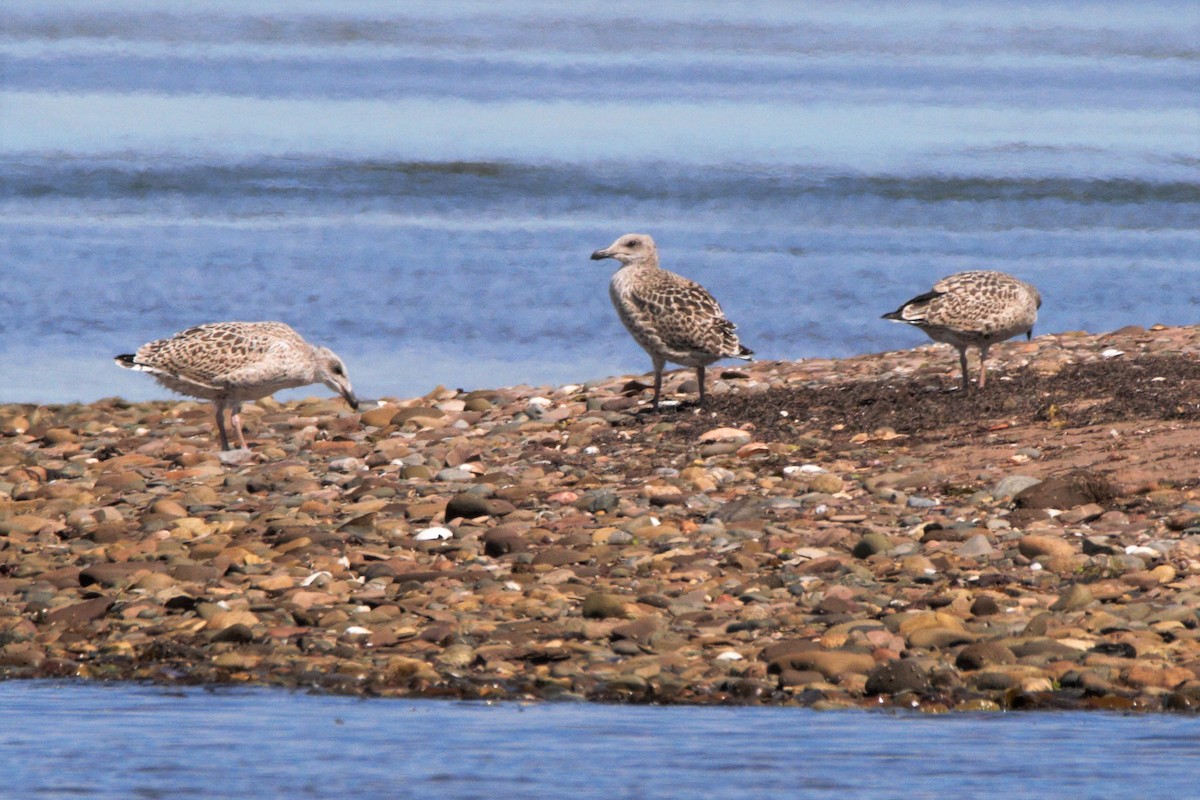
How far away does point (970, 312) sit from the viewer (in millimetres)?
12844

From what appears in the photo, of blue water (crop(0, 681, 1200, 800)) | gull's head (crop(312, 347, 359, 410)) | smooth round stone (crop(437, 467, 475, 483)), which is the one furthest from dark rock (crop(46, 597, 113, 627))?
gull's head (crop(312, 347, 359, 410))

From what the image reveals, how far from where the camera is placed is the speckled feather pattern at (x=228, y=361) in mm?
13156

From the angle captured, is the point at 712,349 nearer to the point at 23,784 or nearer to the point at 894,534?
the point at 894,534

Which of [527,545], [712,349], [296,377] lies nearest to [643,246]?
[712,349]

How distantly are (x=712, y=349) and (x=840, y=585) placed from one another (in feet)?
13.3

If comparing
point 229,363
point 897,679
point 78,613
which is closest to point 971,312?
point 229,363

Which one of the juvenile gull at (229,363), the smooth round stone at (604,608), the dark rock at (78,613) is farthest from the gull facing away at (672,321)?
the dark rock at (78,613)

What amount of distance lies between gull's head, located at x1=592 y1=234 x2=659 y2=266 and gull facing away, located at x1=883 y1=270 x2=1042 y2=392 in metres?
2.00

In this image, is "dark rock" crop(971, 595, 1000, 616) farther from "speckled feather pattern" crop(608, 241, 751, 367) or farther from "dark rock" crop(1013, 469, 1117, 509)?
"speckled feather pattern" crop(608, 241, 751, 367)

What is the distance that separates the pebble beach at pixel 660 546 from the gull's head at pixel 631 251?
95 centimetres

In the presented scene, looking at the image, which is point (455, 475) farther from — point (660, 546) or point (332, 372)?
point (332, 372)

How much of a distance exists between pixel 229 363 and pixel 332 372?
35.9 inches

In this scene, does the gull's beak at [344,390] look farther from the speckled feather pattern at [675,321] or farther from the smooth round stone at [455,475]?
the smooth round stone at [455,475]

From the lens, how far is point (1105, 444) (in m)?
11.3
